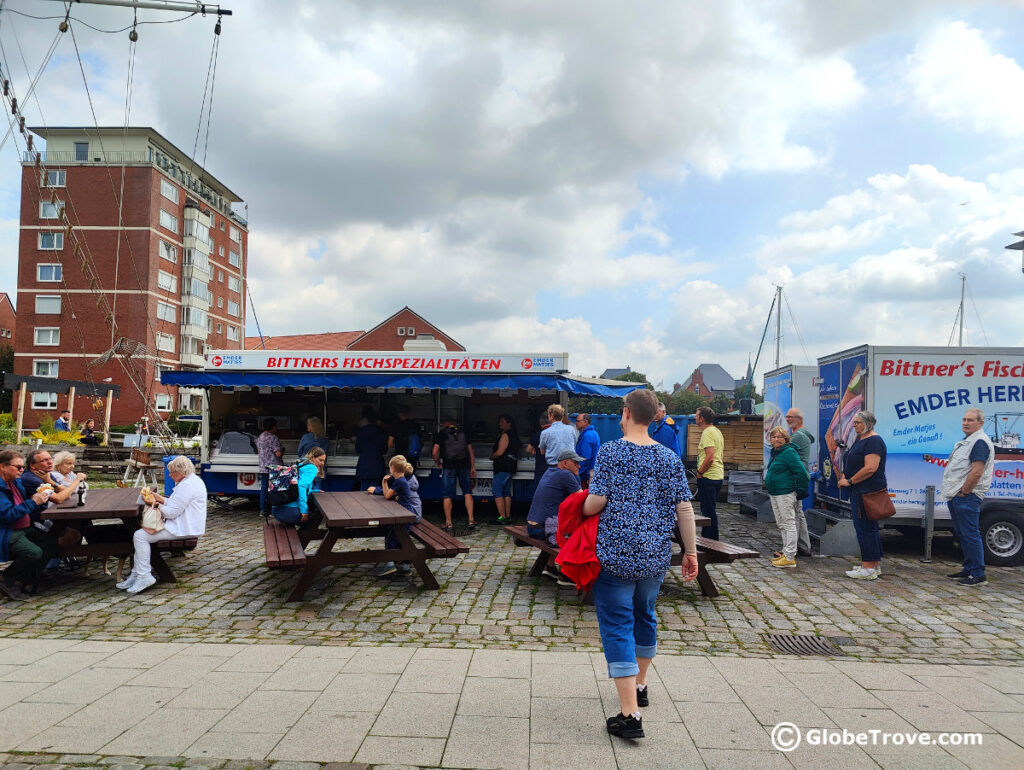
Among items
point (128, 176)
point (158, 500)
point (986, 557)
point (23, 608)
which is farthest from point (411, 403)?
point (128, 176)

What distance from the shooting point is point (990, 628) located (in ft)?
18.2

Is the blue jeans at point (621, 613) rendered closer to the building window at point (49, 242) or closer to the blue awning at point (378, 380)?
the blue awning at point (378, 380)

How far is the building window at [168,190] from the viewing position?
46.2 metres

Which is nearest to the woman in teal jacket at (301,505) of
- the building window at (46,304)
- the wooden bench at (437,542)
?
→ the wooden bench at (437,542)

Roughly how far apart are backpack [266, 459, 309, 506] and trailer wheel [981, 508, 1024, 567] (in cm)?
823

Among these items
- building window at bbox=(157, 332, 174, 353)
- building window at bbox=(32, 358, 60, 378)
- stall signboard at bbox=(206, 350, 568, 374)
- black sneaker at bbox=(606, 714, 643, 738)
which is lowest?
black sneaker at bbox=(606, 714, 643, 738)

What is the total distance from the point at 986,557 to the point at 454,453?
23.5ft

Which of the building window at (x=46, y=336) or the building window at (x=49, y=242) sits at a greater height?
the building window at (x=49, y=242)

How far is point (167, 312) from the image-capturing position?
4719 cm

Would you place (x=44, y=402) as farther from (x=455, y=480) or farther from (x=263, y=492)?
(x=455, y=480)

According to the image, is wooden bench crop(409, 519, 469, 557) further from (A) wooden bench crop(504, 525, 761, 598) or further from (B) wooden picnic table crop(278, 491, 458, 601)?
(A) wooden bench crop(504, 525, 761, 598)

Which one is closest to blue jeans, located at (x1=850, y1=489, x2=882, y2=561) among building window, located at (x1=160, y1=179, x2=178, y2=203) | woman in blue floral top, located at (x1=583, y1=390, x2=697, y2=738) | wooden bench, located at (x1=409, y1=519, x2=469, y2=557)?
wooden bench, located at (x1=409, y1=519, x2=469, y2=557)

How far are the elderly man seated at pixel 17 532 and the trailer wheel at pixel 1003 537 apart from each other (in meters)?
10.4

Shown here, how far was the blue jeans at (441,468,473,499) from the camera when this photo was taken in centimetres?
1044
